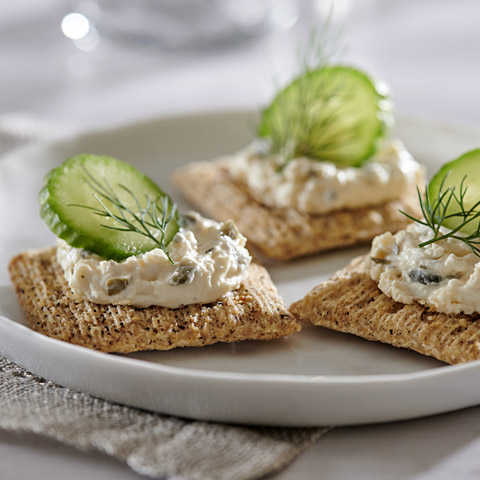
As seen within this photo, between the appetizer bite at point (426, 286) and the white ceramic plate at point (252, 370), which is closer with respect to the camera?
the white ceramic plate at point (252, 370)

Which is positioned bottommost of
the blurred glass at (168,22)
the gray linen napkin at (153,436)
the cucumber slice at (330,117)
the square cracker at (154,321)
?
the gray linen napkin at (153,436)

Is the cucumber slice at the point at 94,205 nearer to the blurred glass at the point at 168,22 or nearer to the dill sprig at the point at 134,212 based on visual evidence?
the dill sprig at the point at 134,212

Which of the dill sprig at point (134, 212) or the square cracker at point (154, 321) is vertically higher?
the dill sprig at point (134, 212)

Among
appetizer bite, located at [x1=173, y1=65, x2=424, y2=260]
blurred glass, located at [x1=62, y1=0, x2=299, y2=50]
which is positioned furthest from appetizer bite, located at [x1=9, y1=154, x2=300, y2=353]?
blurred glass, located at [x1=62, y1=0, x2=299, y2=50]

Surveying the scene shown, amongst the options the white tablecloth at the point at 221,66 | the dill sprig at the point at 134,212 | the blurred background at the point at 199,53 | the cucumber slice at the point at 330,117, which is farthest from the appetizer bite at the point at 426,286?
the blurred background at the point at 199,53

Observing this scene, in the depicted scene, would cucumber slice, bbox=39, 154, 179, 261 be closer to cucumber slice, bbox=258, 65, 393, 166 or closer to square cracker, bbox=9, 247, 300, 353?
square cracker, bbox=9, 247, 300, 353

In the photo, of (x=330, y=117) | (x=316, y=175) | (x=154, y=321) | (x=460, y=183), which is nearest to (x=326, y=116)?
(x=330, y=117)
